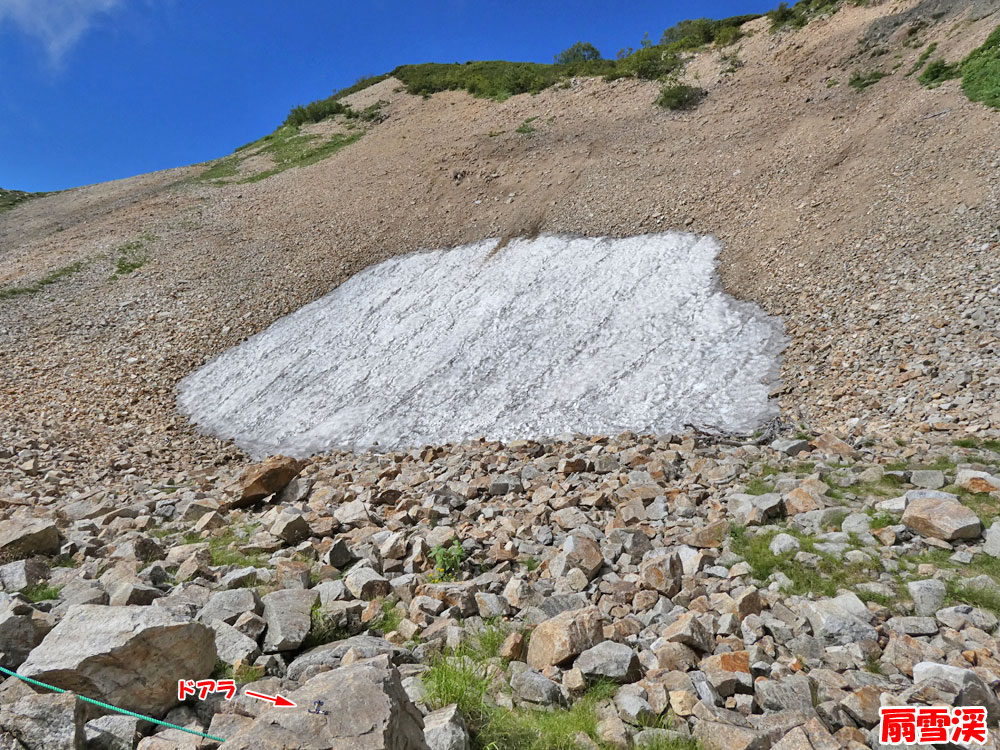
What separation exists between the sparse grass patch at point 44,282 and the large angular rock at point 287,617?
2382cm

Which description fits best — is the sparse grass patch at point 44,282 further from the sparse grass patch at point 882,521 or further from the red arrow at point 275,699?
the sparse grass patch at point 882,521

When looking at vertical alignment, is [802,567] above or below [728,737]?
above

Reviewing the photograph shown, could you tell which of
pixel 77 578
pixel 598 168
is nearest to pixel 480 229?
pixel 598 168

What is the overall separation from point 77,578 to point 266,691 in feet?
12.1

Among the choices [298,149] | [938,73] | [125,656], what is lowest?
[125,656]

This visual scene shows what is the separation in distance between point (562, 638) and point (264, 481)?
7.11 m

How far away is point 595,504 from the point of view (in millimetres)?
7918

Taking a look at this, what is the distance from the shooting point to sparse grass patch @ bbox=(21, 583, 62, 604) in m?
5.62

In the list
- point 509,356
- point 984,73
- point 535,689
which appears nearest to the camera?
point 535,689

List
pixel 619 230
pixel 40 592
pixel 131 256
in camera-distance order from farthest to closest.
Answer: pixel 131 256
pixel 619 230
pixel 40 592

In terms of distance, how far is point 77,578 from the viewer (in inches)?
240

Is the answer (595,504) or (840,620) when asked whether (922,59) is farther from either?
(840,620)

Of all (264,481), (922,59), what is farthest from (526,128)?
(264,481)

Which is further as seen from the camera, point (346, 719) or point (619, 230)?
point (619, 230)
